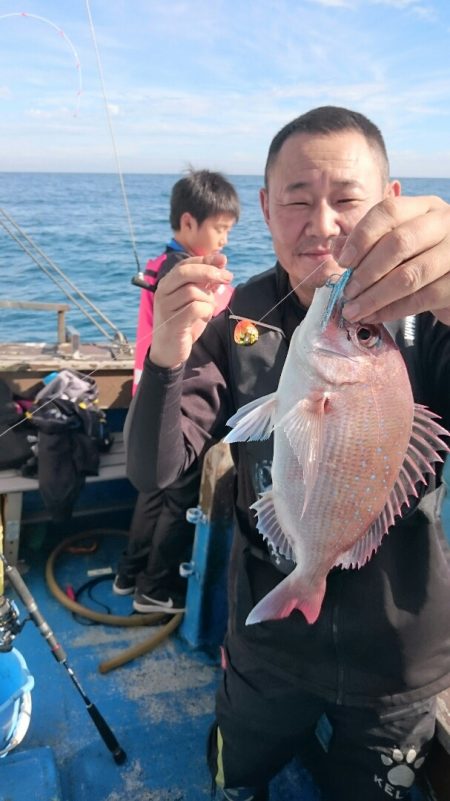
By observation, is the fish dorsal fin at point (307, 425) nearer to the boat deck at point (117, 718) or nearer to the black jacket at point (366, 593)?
the black jacket at point (366, 593)

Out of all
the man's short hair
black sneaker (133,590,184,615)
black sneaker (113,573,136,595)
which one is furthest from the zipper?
black sneaker (113,573,136,595)

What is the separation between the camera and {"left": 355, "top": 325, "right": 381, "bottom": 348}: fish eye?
1.40 metres

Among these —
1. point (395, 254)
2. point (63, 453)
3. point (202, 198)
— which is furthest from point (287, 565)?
point (202, 198)

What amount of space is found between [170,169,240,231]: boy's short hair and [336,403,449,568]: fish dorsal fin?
2.88 metres

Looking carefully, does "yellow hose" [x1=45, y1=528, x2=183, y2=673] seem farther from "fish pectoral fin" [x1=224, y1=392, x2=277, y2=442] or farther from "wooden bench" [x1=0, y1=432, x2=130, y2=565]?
"fish pectoral fin" [x1=224, y1=392, x2=277, y2=442]

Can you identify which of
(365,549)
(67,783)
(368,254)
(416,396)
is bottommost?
(67,783)

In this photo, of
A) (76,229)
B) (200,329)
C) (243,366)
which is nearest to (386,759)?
(243,366)

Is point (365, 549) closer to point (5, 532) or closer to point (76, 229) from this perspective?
point (5, 532)

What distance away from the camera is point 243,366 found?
2.00 metres

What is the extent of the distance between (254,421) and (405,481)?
43cm

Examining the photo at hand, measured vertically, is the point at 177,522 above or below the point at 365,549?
below

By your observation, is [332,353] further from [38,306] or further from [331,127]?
[38,306]

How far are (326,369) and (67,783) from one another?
229 cm

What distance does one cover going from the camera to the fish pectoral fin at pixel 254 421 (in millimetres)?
1513
